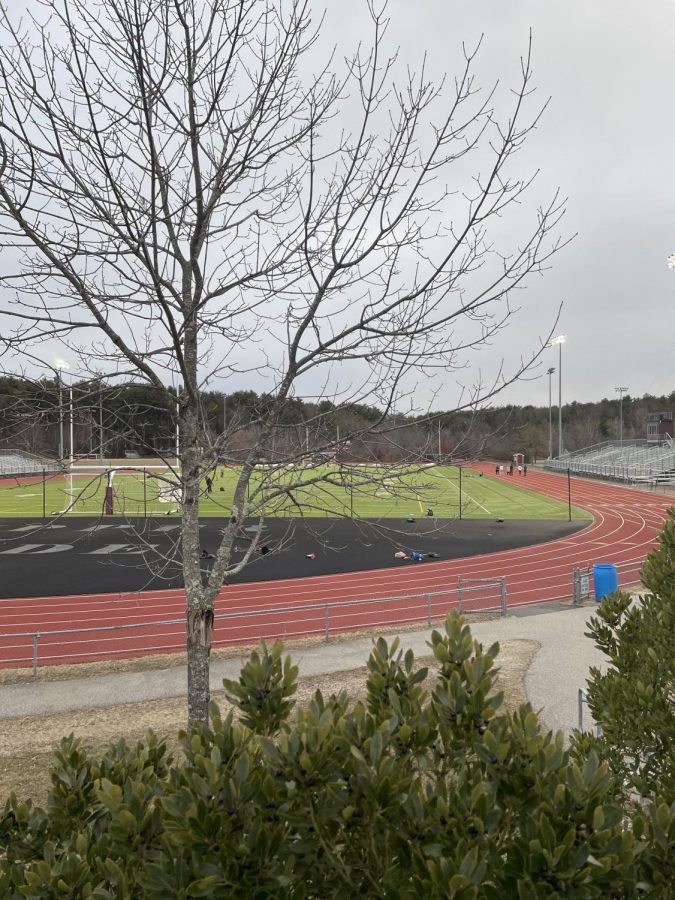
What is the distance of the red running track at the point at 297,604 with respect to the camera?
13.3 meters

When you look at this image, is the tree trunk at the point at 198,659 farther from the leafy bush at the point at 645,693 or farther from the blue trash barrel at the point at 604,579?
the blue trash barrel at the point at 604,579

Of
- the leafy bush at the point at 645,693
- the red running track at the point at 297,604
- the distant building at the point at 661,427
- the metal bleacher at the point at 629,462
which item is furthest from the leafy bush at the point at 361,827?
the distant building at the point at 661,427

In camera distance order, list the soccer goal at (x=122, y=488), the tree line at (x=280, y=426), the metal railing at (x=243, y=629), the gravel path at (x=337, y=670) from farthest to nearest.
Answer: the metal railing at (x=243, y=629) → the gravel path at (x=337, y=670) → the soccer goal at (x=122, y=488) → the tree line at (x=280, y=426)

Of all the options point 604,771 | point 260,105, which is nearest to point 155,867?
point 604,771

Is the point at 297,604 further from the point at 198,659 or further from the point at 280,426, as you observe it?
the point at 280,426

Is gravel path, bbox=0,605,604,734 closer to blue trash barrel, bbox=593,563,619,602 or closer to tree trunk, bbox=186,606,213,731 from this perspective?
blue trash barrel, bbox=593,563,619,602

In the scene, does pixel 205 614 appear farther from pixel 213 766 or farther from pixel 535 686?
pixel 535 686

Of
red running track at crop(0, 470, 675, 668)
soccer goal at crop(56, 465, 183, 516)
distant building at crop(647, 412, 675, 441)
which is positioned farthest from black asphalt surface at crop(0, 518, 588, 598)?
distant building at crop(647, 412, 675, 441)

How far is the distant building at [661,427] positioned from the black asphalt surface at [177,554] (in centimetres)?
3678

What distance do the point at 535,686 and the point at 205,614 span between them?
23.0 feet

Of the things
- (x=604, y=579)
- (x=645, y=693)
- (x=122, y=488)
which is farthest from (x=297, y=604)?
(x=645, y=693)

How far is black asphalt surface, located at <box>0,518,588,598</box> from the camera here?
1958 centimetres

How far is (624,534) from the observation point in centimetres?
2828

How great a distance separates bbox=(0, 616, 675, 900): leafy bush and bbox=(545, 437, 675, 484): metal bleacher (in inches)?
2181
